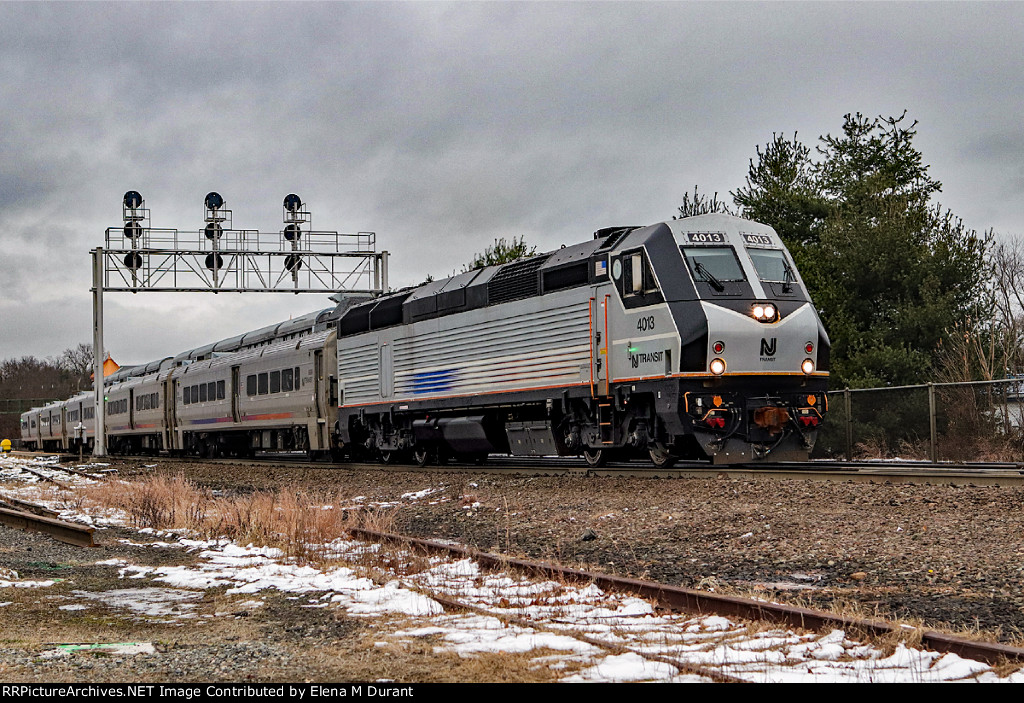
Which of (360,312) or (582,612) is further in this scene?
(360,312)

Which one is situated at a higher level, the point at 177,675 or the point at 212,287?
the point at 212,287

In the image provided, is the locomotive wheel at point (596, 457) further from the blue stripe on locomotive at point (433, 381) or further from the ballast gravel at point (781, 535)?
the blue stripe on locomotive at point (433, 381)

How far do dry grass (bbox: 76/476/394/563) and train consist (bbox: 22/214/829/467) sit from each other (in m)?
4.15

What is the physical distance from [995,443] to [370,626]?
15.3 m

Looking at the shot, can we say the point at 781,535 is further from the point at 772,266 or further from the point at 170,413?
the point at 170,413

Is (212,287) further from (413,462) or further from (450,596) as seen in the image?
(450,596)

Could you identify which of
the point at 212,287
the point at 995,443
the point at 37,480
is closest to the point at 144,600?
the point at 995,443

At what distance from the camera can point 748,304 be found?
15633 mm

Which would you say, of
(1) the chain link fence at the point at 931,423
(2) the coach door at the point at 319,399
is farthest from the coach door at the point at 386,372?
(1) the chain link fence at the point at 931,423

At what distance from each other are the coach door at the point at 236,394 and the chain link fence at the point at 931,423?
1797 centimetres

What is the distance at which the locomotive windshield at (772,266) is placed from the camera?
643 inches

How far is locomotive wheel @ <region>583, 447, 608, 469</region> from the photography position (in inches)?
697

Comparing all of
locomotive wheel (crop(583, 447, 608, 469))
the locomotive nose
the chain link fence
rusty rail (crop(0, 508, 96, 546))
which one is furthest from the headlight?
rusty rail (crop(0, 508, 96, 546))

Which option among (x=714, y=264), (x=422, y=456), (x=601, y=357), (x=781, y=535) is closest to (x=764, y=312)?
(x=714, y=264)
